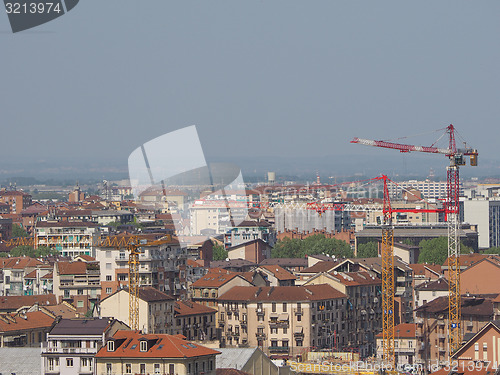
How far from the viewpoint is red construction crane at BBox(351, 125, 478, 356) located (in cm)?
2173

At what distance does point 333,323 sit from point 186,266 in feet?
11.2

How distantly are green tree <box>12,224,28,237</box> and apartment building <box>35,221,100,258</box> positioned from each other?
14.9 metres

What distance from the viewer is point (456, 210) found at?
2745cm

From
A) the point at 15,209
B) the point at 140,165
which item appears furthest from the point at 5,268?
the point at 15,209

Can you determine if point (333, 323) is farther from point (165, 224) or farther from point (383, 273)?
point (165, 224)

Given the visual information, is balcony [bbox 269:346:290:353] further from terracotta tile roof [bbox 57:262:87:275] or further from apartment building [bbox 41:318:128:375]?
apartment building [bbox 41:318:128:375]

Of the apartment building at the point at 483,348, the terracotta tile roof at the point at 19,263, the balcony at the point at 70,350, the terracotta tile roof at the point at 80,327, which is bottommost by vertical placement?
the terracotta tile roof at the point at 19,263

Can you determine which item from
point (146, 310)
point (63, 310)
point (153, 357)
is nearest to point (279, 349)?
point (146, 310)

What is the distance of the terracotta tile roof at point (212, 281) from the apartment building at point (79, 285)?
2.07 m

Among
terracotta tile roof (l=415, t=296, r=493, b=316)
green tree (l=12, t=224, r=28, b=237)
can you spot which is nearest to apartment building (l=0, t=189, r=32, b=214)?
green tree (l=12, t=224, r=28, b=237)

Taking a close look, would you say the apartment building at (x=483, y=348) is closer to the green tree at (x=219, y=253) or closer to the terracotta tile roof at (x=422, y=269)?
the terracotta tile roof at (x=422, y=269)

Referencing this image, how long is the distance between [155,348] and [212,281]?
11.6 metres

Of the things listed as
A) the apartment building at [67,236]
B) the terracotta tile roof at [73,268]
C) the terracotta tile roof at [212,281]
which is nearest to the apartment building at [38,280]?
the terracotta tile roof at [73,268]

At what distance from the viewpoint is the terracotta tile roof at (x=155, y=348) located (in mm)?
15211
